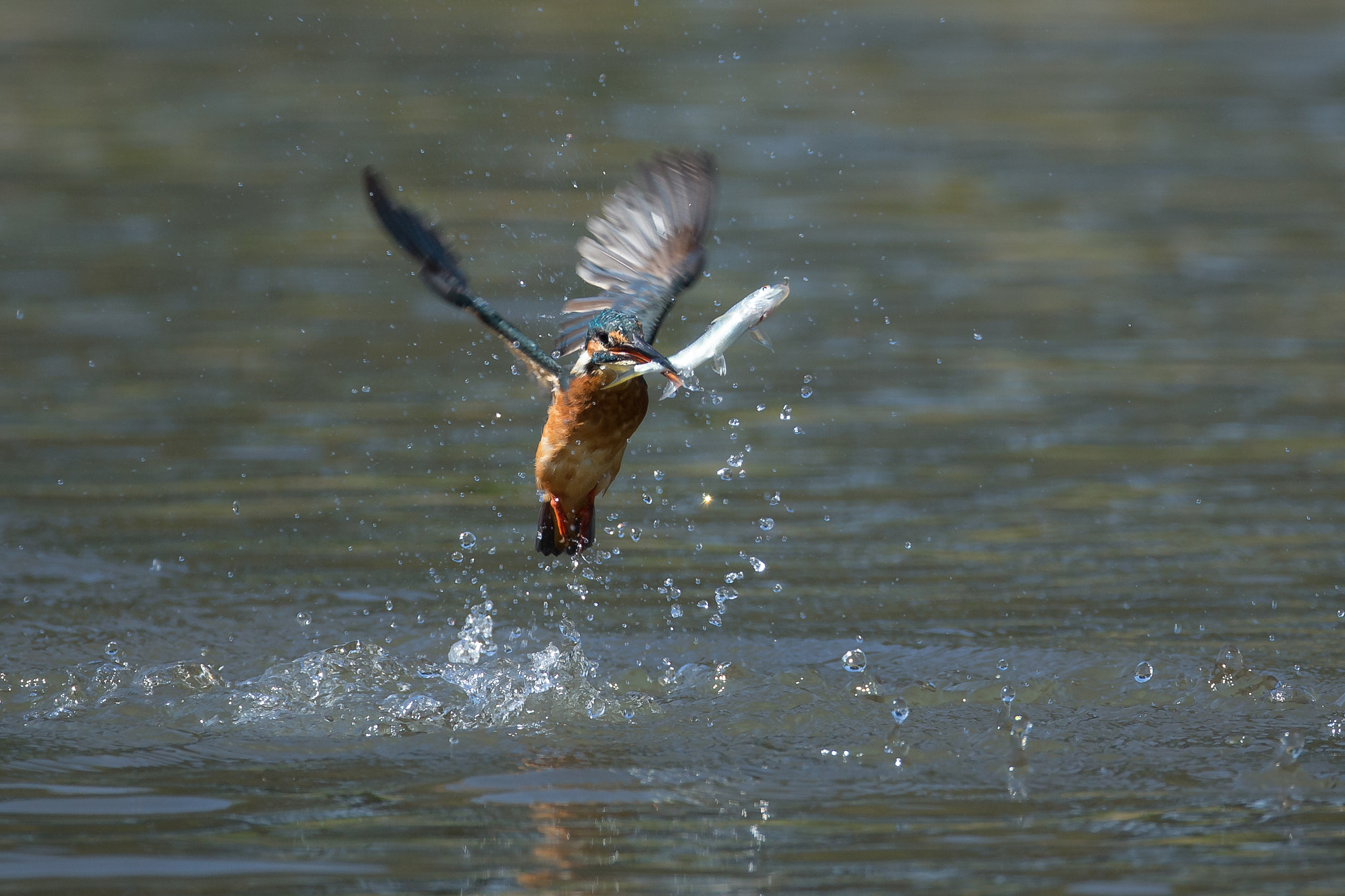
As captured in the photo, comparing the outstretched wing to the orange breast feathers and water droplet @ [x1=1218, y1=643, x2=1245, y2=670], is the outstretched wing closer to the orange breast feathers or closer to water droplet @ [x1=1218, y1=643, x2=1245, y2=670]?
the orange breast feathers

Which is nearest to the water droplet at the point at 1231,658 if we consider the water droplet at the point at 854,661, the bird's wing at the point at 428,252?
the water droplet at the point at 854,661

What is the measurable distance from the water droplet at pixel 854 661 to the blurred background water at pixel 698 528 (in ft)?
0.08

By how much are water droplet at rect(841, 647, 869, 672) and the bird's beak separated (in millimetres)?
1312

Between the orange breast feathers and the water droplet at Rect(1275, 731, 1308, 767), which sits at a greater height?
the orange breast feathers

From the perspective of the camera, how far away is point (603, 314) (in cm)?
515

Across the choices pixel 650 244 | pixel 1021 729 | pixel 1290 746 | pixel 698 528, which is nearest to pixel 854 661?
pixel 1021 729

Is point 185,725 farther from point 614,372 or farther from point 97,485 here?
point 97,485

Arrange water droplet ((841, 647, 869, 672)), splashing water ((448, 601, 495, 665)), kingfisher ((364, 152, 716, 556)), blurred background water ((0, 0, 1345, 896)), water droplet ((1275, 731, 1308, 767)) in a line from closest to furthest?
blurred background water ((0, 0, 1345, 896)) → water droplet ((1275, 731, 1308, 767)) → kingfisher ((364, 152, 716, 556)) → water droplet ((841, 647, 869, 672)) → splashing water ((448, 601, 495, 665))

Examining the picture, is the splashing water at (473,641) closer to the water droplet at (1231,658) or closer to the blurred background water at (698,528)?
the blurred background water at (698,528)

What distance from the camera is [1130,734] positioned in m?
5.23

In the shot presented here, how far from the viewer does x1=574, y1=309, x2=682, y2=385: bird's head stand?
16.3 ft

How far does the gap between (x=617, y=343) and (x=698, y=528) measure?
7.83 ft

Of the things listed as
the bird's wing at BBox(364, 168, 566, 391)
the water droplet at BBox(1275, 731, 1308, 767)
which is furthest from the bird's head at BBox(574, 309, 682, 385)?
the water droplet at BBox(1275, 731, 1308, 767)

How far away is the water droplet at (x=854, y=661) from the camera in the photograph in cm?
577
